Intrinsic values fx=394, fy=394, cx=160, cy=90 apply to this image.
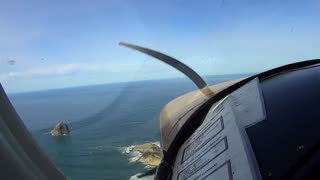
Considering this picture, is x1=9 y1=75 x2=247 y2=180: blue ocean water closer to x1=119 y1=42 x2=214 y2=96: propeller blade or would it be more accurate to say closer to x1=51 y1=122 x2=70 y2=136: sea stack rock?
x1=51 y1=122 x2=70 y2=136: sea stack rock

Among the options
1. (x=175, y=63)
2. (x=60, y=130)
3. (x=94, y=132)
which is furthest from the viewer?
(x=94, y=132)

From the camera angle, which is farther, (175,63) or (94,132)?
(94,132)

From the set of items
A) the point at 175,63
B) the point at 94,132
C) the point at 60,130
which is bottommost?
the point at 175,63

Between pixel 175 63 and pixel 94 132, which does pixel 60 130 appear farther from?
pixel 175 63

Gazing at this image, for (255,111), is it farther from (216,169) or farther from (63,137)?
(63,137)

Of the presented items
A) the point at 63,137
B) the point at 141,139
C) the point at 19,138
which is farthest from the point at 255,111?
the point at 141,139

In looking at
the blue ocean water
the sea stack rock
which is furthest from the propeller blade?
the sea stack rock

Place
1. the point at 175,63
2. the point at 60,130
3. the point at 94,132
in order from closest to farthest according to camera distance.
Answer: the point at 175,63
the point at 60,130
the point at 94,132

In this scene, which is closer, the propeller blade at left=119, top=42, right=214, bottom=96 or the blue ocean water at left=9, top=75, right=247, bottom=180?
the propeller blade at left=119, top=42, right=214, bottom=96

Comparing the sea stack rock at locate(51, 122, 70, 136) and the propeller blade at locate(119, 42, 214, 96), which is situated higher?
the sea stack rock at locate(51, 122, 70, 136)

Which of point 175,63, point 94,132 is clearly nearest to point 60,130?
point 94,132

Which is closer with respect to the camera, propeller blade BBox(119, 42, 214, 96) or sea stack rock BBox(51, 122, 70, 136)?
propeller blade BBox(119, 42, 214, 96)
